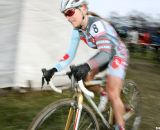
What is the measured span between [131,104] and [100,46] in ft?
5.53

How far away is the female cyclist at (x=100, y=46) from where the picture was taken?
457 cm

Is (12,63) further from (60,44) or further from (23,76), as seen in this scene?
(60,44)

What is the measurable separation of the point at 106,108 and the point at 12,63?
3.24 m

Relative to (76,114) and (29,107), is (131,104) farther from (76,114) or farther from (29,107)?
(29,107)

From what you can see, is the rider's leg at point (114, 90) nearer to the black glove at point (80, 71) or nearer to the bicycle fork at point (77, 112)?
the bicycle fork at point (77, 112)

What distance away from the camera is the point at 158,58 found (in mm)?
17656

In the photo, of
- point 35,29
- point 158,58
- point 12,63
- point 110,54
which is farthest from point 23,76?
point 158,58

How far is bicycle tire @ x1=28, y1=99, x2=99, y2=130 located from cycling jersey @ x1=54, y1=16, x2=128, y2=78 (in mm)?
519

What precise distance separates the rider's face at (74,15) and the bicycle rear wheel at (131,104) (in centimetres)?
156

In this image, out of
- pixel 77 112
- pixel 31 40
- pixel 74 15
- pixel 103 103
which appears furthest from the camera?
pixel 31 40

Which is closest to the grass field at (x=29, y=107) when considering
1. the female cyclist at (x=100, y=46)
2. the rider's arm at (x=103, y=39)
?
the female cyclist at (x=100, y=46)

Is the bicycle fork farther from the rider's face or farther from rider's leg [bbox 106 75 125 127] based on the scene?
the rider's face

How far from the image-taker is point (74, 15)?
4.62 meters

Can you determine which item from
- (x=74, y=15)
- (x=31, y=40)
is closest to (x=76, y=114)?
(x=74, y=15)
